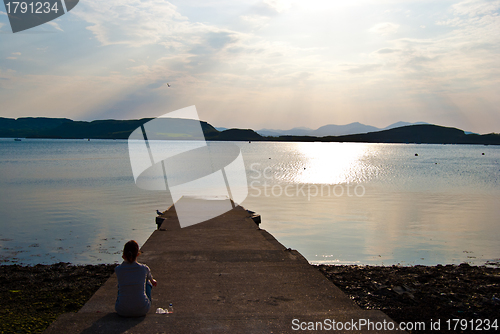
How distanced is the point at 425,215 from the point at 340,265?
1123 cm

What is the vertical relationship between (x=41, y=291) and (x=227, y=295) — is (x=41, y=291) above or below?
below

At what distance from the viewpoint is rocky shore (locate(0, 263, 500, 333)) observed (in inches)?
255

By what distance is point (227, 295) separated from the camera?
625 centimetres

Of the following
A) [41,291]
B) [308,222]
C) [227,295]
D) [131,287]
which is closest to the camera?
[131,287]

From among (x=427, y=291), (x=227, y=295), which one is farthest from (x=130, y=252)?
(x=427, y=291)

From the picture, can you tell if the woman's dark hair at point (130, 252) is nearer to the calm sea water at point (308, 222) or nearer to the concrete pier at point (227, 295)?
the concrete pier at point (227, 295)

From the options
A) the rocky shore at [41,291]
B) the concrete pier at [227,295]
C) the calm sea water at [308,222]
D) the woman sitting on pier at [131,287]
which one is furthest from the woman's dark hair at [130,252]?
the calm sea water at [308,222]

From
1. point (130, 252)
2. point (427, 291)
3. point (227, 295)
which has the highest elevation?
point (130, 252)

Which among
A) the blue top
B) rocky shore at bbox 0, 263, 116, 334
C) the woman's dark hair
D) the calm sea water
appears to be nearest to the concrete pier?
the blue top

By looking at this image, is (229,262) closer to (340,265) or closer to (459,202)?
(340,265)

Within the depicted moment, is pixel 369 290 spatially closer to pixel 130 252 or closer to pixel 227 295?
pixel 227 295

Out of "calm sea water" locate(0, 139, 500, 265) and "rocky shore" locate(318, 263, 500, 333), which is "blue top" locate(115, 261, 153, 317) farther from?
"calm sea water" locate(0, 139, 500, 265)

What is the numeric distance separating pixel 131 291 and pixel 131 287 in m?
0.06

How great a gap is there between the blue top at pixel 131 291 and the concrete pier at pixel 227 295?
115 mm
